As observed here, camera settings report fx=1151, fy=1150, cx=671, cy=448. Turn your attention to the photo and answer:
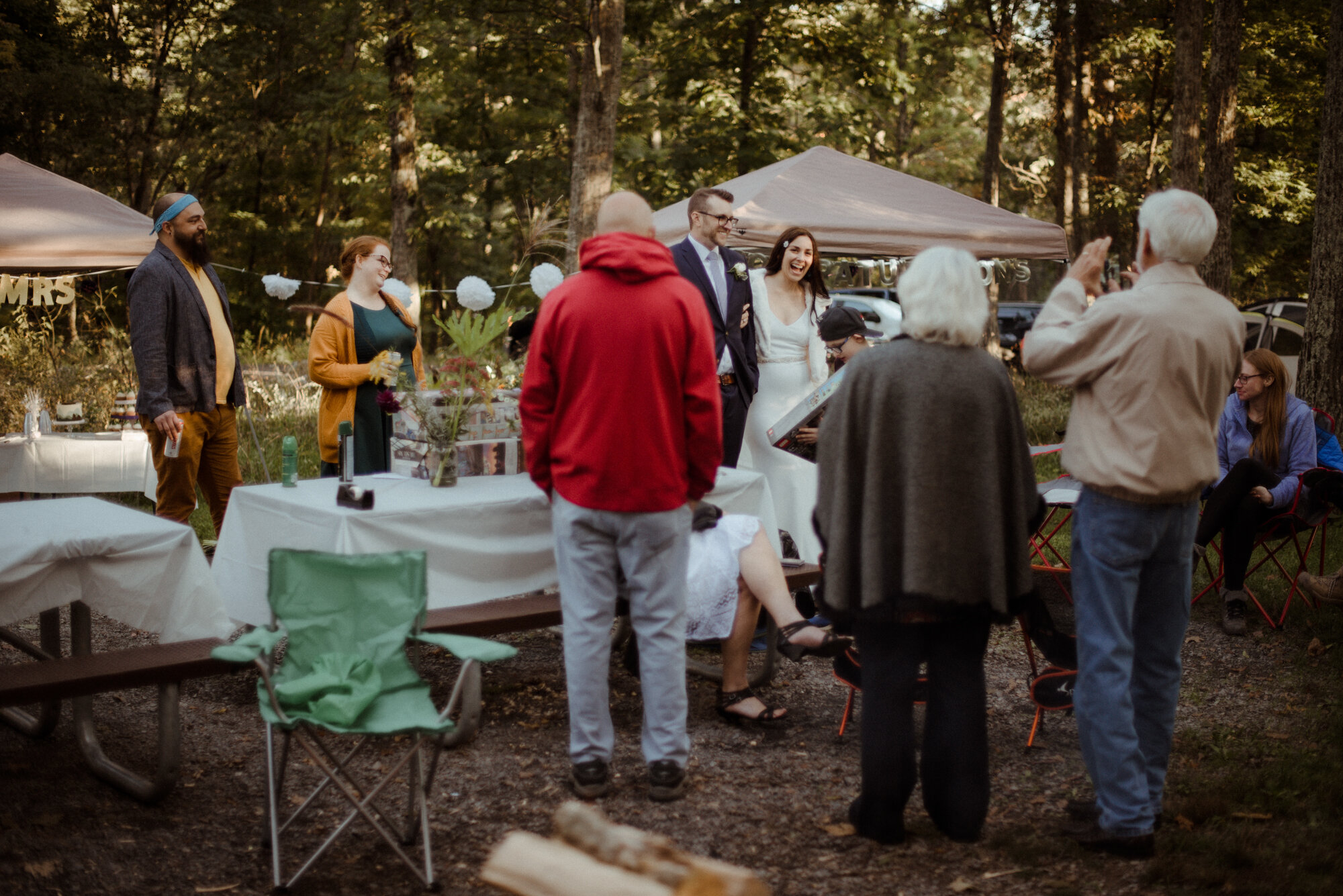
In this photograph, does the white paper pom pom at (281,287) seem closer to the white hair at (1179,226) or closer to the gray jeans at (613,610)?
the gray jeans at (613,610)

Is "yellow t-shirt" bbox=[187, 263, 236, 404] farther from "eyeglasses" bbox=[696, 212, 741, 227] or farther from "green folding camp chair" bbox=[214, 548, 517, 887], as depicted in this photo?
"eyeglasses" bbox=[696, 212, 741, 227]

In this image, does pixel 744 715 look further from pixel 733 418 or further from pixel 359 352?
pixel 359 352

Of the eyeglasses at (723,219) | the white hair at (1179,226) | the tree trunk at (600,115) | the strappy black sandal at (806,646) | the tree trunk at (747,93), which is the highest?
the tree trunk at (747,93)

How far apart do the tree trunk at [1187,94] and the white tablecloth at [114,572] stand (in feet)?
34.8

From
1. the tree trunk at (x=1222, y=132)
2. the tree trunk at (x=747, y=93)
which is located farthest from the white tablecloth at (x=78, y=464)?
the tree trunk at (x=747, y=93)

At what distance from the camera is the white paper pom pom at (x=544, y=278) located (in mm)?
4277

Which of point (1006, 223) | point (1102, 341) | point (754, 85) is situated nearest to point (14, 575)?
point (1102, 341)

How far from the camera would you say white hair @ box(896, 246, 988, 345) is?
9.86 feet

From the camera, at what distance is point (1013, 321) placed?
2100cm

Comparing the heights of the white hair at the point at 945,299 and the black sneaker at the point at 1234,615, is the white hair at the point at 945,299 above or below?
above

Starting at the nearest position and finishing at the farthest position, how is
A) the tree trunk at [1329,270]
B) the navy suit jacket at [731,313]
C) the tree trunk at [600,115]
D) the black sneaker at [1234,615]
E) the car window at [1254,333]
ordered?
1. the navy suit jacket at [731,313]
2. the black sneaker at [1234,615]
3. the tree trunk at [1329,270]
4. the tree trunk at [600,115]
5. the car window at [1254,333]

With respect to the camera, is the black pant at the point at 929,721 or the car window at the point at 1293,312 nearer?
the black pant at the point at 929,721

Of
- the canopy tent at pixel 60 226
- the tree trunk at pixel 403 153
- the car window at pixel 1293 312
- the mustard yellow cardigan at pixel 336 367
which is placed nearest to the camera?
the mustard yellow cardigan at pixel 336 367

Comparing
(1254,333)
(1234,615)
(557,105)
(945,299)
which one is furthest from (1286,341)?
(945,299)
